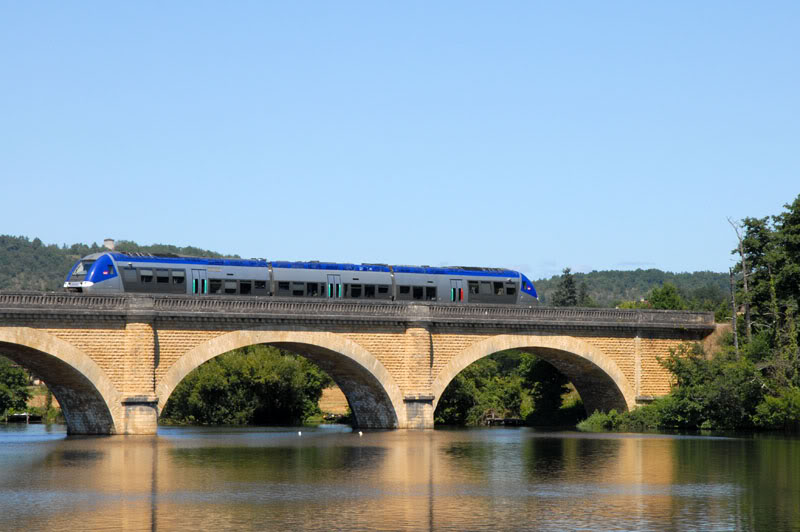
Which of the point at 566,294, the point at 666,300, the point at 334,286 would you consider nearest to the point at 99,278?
the point at 334,286

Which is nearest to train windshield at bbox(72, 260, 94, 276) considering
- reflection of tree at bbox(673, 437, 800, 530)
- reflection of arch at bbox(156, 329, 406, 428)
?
reflection of arch at bbox(156, 329, 406, 428)

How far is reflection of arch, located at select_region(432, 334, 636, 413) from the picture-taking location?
190ft

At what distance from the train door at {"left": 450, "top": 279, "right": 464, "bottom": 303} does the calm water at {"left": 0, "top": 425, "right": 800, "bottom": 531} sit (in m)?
9.87

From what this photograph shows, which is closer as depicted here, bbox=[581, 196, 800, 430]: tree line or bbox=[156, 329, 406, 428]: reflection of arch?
bbox=[156, 329, 406, 428]: reflection of arch

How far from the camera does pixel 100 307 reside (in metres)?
48.4

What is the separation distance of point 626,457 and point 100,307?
72.5 ft

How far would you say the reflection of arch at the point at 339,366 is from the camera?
50.7 metres

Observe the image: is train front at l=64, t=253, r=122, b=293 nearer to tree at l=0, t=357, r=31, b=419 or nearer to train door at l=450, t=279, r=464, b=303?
train door at l=450, t=279, r=464, b=303

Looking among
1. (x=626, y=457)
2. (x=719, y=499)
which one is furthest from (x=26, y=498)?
(x=626, y=457)

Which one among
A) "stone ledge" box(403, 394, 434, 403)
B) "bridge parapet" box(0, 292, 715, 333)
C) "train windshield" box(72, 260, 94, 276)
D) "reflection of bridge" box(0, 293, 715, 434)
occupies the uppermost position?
"train windshield" box(72, 260, 94, 276)

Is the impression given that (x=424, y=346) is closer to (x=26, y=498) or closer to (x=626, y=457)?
(x=626, y=457)

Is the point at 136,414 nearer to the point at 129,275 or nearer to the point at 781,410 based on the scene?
the point at 129,275

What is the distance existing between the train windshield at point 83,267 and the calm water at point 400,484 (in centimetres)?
757

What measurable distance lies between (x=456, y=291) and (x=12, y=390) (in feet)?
140
